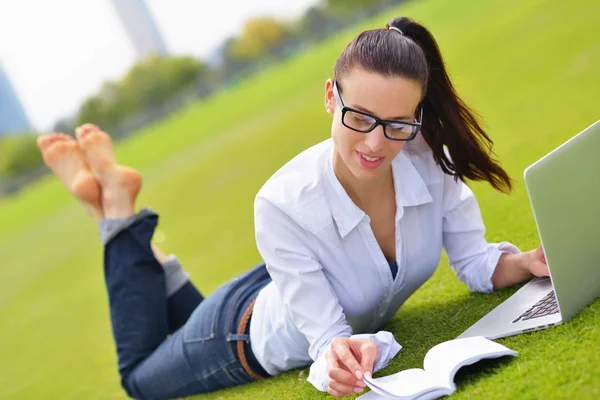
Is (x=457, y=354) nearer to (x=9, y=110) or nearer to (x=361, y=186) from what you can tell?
(x=361, y=186)

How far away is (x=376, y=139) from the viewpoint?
1.62 m

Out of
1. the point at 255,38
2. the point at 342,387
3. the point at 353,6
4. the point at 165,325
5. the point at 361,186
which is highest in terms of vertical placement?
the point at 361,186

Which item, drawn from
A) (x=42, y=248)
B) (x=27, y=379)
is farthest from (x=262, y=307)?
(x=42, y=248)

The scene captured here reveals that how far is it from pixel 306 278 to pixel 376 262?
0.62 feet

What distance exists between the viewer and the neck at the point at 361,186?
6.05 ft

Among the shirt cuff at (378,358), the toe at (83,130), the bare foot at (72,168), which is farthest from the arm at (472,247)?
the toe at (83,130)

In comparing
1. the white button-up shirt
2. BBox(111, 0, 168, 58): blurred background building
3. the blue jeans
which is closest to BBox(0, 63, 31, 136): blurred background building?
BBox(111, 0, 168, 58): blurred background building

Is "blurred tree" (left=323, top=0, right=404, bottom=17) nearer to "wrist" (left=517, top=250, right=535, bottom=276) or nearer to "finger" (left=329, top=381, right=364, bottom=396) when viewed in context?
"wrist" (left=517, top=250, right=535, bottom=276)

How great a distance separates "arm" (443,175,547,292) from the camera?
197 centimetres

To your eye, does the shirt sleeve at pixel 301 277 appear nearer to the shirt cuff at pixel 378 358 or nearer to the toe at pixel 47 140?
the shirt cuff at pixel 378 358

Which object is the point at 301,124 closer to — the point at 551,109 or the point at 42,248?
the point at 42,248

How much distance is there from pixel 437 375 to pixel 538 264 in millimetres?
479

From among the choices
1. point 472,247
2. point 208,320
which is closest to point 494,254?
point 472,247

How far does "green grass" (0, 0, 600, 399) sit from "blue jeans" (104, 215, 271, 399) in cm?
9
